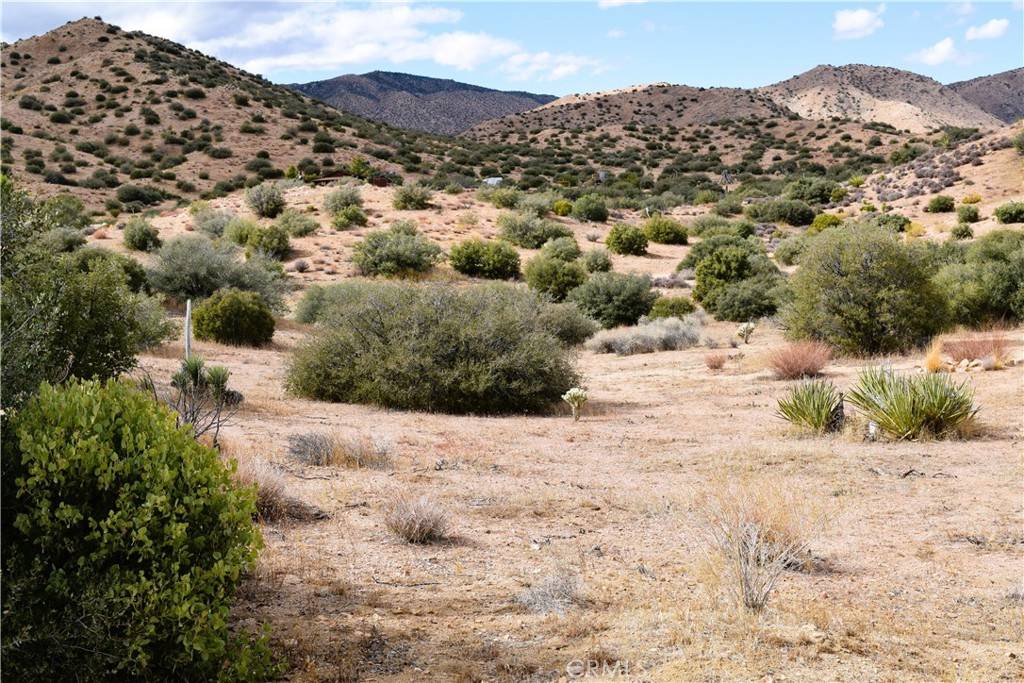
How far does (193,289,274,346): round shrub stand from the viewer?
2108 centimetres

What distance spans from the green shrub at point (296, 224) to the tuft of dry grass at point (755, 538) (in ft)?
110

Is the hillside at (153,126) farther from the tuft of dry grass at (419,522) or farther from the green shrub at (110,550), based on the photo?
the green shrub at (110,550)

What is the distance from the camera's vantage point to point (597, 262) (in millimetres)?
35094

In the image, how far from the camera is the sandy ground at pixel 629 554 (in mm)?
4680

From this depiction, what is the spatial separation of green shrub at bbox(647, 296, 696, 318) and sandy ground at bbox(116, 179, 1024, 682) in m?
13.5

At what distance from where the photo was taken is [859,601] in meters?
5.68

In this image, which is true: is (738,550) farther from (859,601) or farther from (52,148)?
(52,148)

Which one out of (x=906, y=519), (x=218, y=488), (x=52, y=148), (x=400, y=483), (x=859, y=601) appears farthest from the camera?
(x=52, y=148)

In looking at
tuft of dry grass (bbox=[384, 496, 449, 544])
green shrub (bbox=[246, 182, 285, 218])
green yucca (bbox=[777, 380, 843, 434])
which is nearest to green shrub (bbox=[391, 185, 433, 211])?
green shrub (bbox=[246, 182, 285, 218])

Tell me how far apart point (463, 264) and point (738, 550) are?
30.2 meters

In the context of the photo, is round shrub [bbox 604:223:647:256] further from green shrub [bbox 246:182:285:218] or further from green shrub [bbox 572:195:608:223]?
green shrub [bbox 246:182:285:218]

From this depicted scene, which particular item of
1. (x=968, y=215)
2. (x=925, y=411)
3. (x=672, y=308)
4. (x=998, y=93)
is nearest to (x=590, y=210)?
(x=968, y=215)

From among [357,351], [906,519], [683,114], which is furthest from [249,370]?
[683,114]

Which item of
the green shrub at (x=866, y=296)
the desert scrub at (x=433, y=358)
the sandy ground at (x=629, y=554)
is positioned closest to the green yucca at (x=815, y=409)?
the sandy ground at (x=629, y=554)
